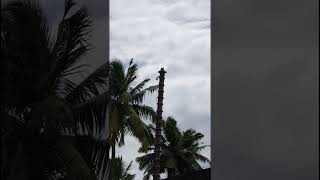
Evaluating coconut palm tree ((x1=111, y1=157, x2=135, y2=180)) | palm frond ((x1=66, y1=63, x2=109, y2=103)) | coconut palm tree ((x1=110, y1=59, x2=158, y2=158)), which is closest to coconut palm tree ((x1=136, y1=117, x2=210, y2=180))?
coconut palm tree ((x1=111, y1=157, x2=135, y2=180))

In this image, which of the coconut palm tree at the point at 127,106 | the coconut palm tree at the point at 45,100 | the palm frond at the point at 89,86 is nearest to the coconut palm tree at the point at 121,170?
the coconut palm tree at the point at 127,106

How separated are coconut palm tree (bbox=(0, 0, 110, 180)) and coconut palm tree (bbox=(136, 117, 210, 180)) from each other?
19640 millimetres

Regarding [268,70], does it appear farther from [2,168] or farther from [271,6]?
[2,168]

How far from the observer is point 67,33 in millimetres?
9180

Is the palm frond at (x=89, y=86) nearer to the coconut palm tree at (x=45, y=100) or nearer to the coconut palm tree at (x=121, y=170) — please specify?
the coconut palm tree at (x=45, y=100)

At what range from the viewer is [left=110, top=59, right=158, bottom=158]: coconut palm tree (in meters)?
18.4

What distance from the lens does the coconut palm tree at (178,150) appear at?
2945 centimetres

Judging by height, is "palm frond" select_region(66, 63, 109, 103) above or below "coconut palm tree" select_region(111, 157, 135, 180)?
above

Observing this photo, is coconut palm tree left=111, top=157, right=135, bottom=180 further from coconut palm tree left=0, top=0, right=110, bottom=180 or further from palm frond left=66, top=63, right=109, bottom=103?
coconut palm tree left=0, top=0, right=110, bottom=180

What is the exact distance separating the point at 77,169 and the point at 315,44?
3568mm

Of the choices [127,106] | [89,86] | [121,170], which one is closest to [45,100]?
[89,86]

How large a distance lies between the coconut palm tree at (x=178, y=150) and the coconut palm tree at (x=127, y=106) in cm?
918

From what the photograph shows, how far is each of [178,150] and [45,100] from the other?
848 inches

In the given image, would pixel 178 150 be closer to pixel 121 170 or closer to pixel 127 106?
pixel 121 170
